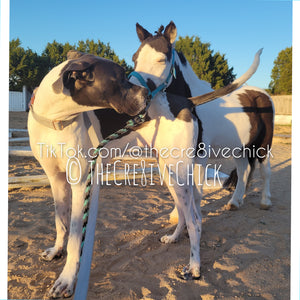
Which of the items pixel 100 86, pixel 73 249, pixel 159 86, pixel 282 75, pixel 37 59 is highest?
pixel 37 59

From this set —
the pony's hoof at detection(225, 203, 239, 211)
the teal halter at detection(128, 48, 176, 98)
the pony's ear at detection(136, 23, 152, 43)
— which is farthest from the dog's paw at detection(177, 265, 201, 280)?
the pony's ear at detection(136, 23, 152, 43)

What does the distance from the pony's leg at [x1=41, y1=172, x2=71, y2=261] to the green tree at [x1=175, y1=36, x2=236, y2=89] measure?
2279 centimetres

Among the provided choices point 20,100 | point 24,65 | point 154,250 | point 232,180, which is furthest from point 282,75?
point 24,65

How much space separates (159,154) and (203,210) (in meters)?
1.94

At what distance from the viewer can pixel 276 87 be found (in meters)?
16.2

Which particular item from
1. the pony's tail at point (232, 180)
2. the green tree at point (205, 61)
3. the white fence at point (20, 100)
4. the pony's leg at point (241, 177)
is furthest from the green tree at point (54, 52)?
the pony's leg at point (241, 177)

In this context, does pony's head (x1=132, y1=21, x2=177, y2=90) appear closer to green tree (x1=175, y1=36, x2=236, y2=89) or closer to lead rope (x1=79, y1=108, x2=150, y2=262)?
lead rope (x1=79, y1=108, x2=150, y2=262)

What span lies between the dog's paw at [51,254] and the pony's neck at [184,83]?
208 centimetres

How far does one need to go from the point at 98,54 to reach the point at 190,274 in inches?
925

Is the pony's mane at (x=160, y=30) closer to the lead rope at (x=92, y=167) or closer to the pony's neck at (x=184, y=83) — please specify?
the pony's neck at (x=184, y=83)

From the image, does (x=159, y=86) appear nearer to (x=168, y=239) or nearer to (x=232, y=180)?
(x=168, y=239)

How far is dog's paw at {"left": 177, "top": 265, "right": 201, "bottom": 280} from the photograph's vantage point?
7.38ft

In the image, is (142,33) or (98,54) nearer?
(142,33)

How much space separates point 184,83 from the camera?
3016mm
